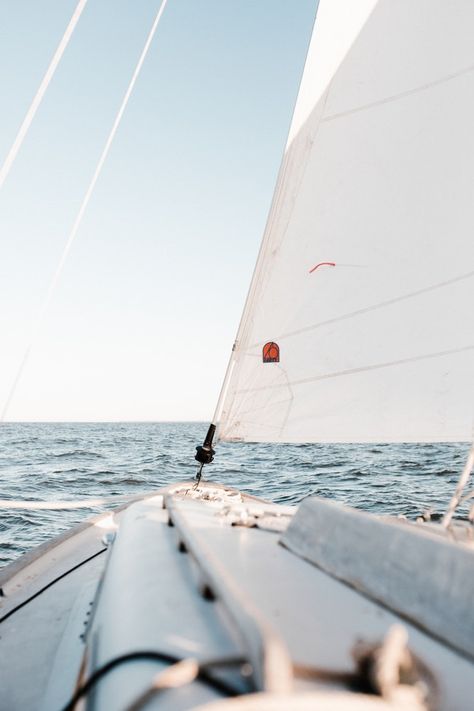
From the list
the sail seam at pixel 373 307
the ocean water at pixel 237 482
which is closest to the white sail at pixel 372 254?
the sail seam at pixel 373 307

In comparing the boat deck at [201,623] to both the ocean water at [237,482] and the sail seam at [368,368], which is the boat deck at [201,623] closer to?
the sail seam at [368,368]

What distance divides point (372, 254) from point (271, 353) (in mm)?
890

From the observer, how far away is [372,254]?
2.82 meters

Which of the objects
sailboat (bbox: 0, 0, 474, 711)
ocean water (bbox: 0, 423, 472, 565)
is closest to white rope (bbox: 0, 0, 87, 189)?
sailboat (bbox: 0, 0, 474, 711)

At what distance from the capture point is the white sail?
2719mm

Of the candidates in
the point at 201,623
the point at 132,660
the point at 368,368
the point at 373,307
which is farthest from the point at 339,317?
the point at 132,660

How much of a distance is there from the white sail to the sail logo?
1.3 inches

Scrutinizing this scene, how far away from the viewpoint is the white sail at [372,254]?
272cm

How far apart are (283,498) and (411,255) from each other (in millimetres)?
5481

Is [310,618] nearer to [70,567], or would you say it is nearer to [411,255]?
[70,567]

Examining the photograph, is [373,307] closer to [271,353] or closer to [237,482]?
[271,353]

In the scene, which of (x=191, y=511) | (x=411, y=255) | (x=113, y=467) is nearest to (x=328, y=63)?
(x=411, y=255)

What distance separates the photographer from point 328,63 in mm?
3064

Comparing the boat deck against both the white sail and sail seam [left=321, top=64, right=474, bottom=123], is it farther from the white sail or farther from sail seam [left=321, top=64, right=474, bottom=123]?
sail seam [left=321, top=64, right=474, bottom=123]
